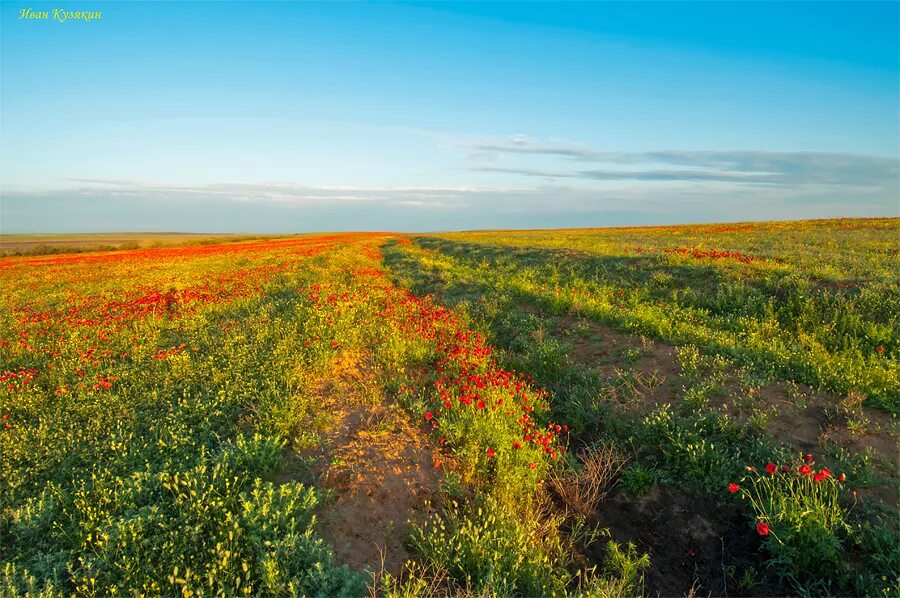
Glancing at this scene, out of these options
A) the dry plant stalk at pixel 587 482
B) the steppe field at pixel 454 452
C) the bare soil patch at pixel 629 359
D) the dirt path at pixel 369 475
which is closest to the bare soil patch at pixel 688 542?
the steppe field at pixel 454 452

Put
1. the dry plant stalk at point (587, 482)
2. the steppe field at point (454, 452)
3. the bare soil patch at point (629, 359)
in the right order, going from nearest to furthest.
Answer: the steppe field at point (454, 452) → the dry plant stalk at point (587, 482) → the bare soil patch at point (629, 359)

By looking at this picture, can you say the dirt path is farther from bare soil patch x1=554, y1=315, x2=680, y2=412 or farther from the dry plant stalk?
bare soil patch x1=554, y1=315, x2=680, y2=412

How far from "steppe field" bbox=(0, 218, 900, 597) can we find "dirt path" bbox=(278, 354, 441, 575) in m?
0.03

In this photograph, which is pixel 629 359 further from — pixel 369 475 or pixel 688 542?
pixel 369 475

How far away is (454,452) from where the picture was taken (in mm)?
5602

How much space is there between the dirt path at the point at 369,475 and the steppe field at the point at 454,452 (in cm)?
3

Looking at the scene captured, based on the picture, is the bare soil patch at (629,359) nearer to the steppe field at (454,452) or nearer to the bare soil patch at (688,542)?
the steppe field at (454,452)

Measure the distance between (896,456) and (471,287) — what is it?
12227 mm

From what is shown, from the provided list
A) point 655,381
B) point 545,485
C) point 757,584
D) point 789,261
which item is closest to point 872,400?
point 655,381

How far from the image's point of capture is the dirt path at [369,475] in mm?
4324

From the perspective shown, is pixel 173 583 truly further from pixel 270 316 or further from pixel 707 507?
pixel 270 316

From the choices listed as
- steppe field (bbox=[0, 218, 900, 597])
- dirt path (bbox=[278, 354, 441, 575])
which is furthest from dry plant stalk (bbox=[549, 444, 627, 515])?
dirt path (bbox=[278, 354, 441, 575])

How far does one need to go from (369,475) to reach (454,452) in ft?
3.72

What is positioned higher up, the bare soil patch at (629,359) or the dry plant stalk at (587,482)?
the bare soil patch at (629,359)
